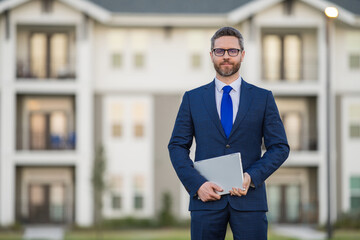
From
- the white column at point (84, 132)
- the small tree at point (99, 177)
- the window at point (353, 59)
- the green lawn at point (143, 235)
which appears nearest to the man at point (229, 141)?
the green lawn at point (143, 235)

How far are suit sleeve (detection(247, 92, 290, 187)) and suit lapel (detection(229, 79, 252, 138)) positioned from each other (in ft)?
0.44

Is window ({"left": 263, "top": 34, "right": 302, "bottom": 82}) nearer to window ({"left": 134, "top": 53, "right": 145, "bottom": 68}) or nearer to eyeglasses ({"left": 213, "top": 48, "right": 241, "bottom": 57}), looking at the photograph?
window ({"left": 134, "top": 53, "right": 145, "bottom": 68})

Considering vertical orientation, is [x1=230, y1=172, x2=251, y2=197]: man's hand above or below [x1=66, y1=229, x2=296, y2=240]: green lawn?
above

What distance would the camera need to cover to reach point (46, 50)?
3014 centimetres

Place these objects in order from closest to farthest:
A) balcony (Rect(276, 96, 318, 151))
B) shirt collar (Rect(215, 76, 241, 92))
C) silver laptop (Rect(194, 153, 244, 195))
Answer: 1. silver laptop (Rect(194, 153, 244, 195))
2. shirt collar (Rect(215, 76, 241, 92))
3. balcony (Rect(276, 96, 318, 151))

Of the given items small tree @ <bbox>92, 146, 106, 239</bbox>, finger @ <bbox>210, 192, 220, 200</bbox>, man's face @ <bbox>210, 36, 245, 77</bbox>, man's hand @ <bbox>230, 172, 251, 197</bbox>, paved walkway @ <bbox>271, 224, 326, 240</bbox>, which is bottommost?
paved walkway @ <bbox>271, 224, 326, 240</bbox>

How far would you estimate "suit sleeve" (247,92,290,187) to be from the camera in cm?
477

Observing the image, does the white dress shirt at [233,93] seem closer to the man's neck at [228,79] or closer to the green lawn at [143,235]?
the man's neck at [228,79]

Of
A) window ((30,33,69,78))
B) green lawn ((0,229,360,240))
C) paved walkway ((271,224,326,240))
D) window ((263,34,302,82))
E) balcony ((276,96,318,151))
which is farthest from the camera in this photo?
balcony ((276,96,318,151))

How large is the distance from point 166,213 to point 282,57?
825 centimetres

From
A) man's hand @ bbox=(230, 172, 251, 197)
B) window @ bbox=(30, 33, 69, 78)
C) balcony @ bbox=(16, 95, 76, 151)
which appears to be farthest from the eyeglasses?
balcony @ bbox=(16, 95, 76, 151)

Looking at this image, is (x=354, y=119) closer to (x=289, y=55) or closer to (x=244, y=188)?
(x=289, y=55)

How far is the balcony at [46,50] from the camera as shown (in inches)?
1172

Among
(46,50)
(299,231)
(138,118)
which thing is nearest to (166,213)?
(138,118)
